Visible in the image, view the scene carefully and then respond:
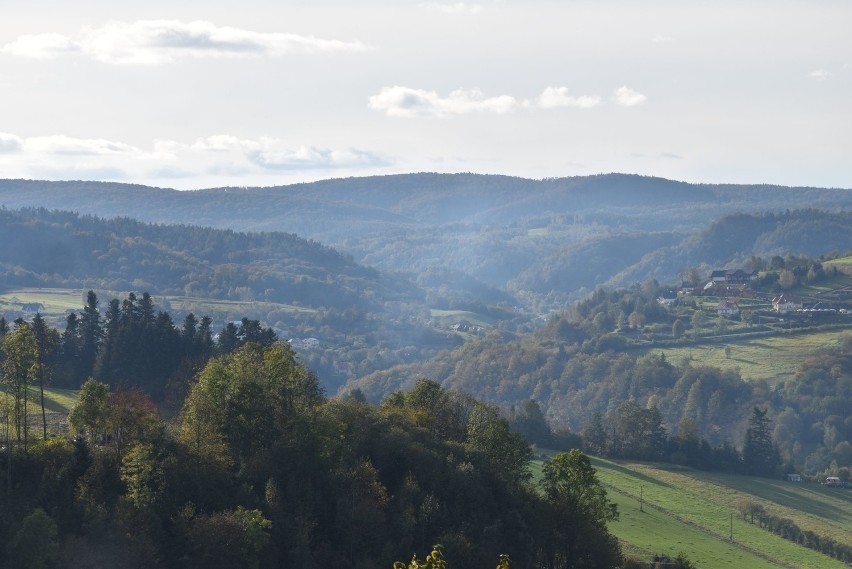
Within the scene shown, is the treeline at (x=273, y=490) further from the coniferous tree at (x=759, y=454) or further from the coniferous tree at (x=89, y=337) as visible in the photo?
the coniferous tree at (x=759, y=454)

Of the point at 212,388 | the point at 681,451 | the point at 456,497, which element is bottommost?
the point at 681,451

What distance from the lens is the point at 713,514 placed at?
9562 centimetres

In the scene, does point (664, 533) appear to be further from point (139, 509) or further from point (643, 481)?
point (139, 509)

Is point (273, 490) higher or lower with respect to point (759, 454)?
higher

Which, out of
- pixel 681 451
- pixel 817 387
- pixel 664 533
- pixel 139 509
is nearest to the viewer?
pixel 139 509

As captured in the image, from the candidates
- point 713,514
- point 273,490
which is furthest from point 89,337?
point 713,514

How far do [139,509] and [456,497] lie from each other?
16.1m

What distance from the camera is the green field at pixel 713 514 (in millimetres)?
80500

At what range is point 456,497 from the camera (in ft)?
196

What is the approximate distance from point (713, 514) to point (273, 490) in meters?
50.8

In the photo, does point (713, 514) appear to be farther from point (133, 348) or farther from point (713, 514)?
point (133, 348)

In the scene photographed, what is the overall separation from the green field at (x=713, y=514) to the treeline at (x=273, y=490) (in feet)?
46.4

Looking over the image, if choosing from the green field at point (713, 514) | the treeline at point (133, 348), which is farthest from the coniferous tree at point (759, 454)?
the treeline at point (133, 348)

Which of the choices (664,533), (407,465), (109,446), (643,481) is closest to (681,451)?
(643,481)
